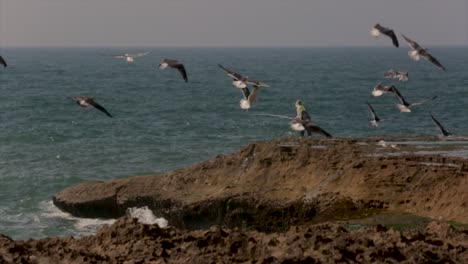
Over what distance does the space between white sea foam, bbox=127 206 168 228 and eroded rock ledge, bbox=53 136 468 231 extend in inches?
7.2

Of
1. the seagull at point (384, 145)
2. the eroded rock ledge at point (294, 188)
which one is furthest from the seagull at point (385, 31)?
the seagull at point (384, 145)

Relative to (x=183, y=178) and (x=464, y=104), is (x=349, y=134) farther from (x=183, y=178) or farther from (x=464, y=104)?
(x=183, y=178)

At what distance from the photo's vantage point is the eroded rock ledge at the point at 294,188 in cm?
2409

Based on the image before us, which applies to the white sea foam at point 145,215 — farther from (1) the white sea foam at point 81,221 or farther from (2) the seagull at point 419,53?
(2) the seagull at point 419,53

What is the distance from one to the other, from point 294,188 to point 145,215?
516cm

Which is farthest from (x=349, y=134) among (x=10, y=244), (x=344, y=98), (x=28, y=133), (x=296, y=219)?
(x=10, y=244)

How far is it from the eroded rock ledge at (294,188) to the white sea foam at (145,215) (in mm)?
182

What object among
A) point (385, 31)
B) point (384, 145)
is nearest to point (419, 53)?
point (385, 31)

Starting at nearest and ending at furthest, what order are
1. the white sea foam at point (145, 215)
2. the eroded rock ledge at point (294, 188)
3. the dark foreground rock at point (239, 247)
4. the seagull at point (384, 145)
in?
the dark foreground rock at point (239, 247) < the eroded rock ledge at point (294, 188) < the white sea foam at point (145, 215) < the seagull at point (384, 145)

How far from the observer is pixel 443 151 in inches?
1188

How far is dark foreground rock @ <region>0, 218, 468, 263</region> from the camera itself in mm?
12719

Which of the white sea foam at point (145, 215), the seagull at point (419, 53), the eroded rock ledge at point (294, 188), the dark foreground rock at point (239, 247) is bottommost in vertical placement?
the white sea foam at point (145, 215)

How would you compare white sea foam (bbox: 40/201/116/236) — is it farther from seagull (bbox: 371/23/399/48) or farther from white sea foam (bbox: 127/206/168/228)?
seagull (bbox: 371/23/399/48)

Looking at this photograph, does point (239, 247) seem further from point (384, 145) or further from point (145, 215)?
point (384, 145)
